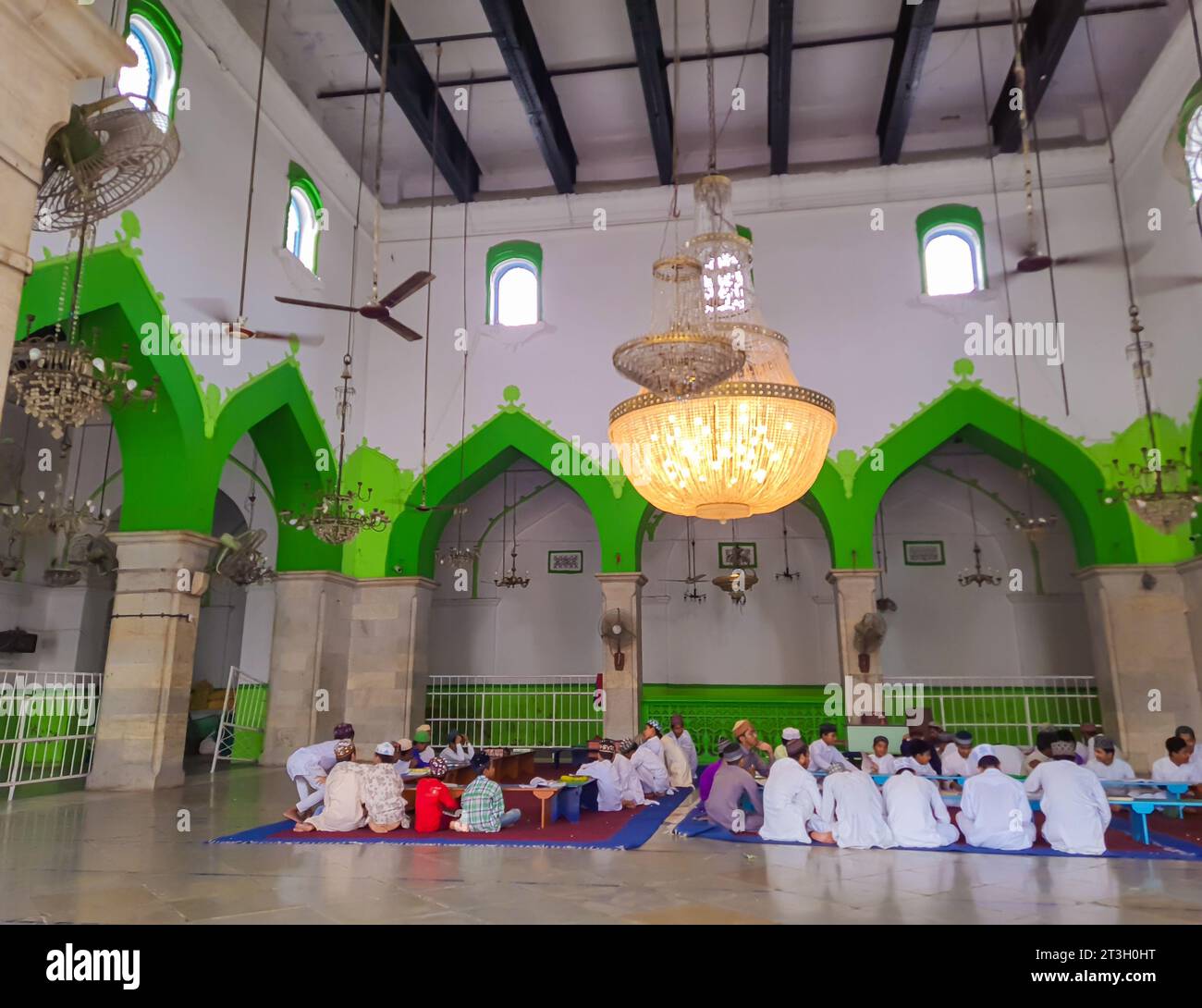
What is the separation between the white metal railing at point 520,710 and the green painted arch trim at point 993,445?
4557 mm

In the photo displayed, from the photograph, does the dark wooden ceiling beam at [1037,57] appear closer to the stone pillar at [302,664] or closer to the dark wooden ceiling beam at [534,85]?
the dark wooden ceiling beam at [534,85]

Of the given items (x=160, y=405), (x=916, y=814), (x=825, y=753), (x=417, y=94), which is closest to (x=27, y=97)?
(x=916, y=814)

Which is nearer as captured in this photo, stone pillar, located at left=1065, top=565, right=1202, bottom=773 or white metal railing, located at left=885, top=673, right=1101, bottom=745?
stone pillar, located at left=1065, top=565, right=1202, bottom=773

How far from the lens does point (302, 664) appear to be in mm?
9445

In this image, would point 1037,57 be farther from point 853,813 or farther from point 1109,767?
point 853,813

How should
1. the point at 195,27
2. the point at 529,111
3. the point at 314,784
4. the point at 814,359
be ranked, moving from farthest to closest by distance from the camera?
the point at 814,359, the point at 529,111, the point at 195,27, the point at 314,784

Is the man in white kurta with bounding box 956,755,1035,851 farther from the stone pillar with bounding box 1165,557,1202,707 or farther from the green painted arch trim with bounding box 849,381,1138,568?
the stone pillar with bounding box 1165,557,1202,707

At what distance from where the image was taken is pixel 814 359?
995 cm

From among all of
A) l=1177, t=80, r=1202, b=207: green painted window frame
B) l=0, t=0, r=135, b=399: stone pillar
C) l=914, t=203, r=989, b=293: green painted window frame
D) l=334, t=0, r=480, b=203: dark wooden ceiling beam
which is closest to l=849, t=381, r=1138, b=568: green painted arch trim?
l=914, t=203, r=989, b=293: green painted window frame

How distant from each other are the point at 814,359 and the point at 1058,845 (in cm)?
621

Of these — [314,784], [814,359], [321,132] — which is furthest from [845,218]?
[314,784]

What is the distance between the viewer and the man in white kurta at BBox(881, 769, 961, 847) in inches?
195

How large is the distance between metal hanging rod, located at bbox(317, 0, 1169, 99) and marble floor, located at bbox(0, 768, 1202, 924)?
7295 mm
